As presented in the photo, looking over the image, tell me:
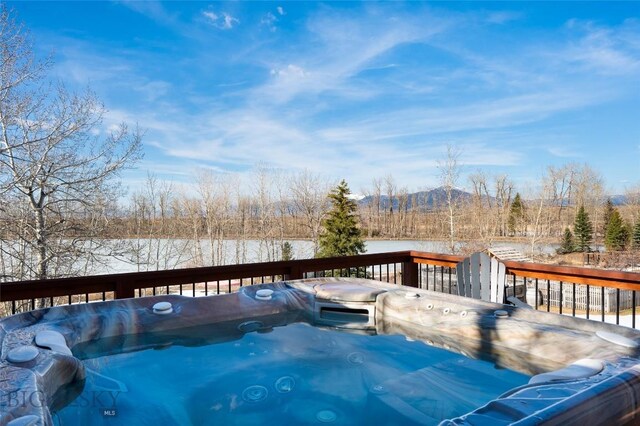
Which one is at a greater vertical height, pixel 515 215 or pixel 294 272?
pixel 515 215

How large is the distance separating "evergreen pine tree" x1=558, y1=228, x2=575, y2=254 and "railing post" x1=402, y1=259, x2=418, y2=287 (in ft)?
46.4

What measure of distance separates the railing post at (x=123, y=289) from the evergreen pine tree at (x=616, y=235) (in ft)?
54.5

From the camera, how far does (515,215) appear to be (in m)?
17.1

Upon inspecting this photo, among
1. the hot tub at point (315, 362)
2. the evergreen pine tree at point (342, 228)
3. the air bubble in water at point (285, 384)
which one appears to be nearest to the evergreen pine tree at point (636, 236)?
the evergreen pine tree at point (342, 228)

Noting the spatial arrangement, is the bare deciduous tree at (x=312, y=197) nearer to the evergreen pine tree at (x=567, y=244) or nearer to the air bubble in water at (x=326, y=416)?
the evergreen pine tree at (x=567, y=244)

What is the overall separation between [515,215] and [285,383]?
17.2 m

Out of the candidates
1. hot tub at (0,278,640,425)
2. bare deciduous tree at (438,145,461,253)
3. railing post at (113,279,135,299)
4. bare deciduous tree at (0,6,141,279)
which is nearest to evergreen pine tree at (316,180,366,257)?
bare deciduous tree at (438,145,461,253)

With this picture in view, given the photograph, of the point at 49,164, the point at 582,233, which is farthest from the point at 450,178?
the point at 49,164

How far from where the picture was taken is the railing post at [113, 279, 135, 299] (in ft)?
9.74

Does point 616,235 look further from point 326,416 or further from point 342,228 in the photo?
point 326,416

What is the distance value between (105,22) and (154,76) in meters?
2.50

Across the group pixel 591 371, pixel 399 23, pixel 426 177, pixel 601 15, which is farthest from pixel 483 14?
pixel 426 177

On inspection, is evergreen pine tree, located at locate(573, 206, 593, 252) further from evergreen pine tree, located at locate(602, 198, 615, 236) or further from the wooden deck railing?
the wooden deck railing

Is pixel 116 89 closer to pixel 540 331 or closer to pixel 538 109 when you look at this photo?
pixel 540 331
